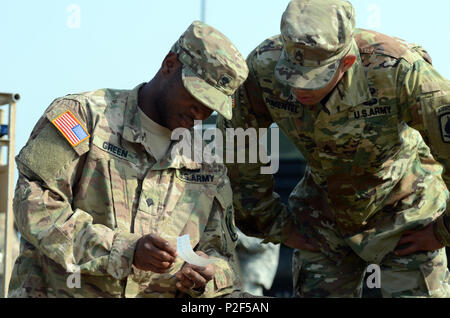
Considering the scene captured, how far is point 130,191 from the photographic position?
172 inches

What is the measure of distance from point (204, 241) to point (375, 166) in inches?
50.4

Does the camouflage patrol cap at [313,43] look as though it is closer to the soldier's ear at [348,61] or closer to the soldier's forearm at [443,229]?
the soldier's ear at [348,61]

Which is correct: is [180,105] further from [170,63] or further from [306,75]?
[306,75]

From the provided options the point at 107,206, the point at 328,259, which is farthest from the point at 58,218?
the point at 328,259

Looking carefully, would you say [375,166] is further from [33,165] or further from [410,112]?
[33,165]

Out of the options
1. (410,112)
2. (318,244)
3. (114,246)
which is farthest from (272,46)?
(114,246)

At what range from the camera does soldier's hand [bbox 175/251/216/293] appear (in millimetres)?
4262

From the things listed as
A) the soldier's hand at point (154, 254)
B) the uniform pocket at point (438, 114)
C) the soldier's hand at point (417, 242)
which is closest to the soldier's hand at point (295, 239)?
the soldier's hand at point (417, 242)

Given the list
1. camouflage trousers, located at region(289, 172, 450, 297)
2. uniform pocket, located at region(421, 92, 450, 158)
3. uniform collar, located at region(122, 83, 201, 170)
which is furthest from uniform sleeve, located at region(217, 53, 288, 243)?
uniform pocket, located at region(421, 92, 450, 158)

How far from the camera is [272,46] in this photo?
522cm

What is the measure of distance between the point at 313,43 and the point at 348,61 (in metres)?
0.24

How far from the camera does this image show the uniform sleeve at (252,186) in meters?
5.35

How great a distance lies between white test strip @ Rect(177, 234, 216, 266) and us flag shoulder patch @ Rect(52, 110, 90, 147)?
2.08 feet

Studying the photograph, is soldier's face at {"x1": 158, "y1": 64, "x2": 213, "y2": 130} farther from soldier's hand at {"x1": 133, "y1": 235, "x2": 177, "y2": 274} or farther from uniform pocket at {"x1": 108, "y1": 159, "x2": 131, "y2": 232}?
soldier's hand at {"x1": 133, "y1": 235, "x2": 177, "y2": 274}
